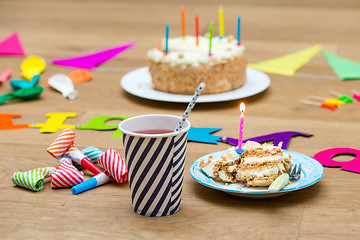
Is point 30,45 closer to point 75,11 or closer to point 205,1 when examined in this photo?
point 75,11

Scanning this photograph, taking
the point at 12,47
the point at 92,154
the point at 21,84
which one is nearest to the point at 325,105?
the point at 92,154

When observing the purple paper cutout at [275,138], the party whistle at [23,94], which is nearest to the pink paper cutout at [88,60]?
→ the party whistle at [23,94]

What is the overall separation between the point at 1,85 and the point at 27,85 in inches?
6.2

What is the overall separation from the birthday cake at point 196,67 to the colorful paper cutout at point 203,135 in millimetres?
286

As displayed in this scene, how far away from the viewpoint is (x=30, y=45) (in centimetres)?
278

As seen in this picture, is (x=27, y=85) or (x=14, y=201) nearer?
(x=14, y=201)

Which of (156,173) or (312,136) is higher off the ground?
(156,173)

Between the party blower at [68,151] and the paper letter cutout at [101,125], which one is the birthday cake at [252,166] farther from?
the paper letter cutout at [101,125]

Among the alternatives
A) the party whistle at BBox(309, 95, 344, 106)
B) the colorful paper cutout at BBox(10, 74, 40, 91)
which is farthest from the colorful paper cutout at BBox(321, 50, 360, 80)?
the colorful paper cutout at BBox(10, 74, 40, 91)

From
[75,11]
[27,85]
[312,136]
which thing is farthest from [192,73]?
[75,11]

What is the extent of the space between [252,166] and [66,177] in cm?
42

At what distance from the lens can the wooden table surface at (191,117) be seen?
1.09m

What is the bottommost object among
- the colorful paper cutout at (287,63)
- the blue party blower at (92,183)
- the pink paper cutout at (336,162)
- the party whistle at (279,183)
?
the colorful paper cutout at (287,63)

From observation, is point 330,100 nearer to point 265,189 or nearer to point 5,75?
point 265,189
